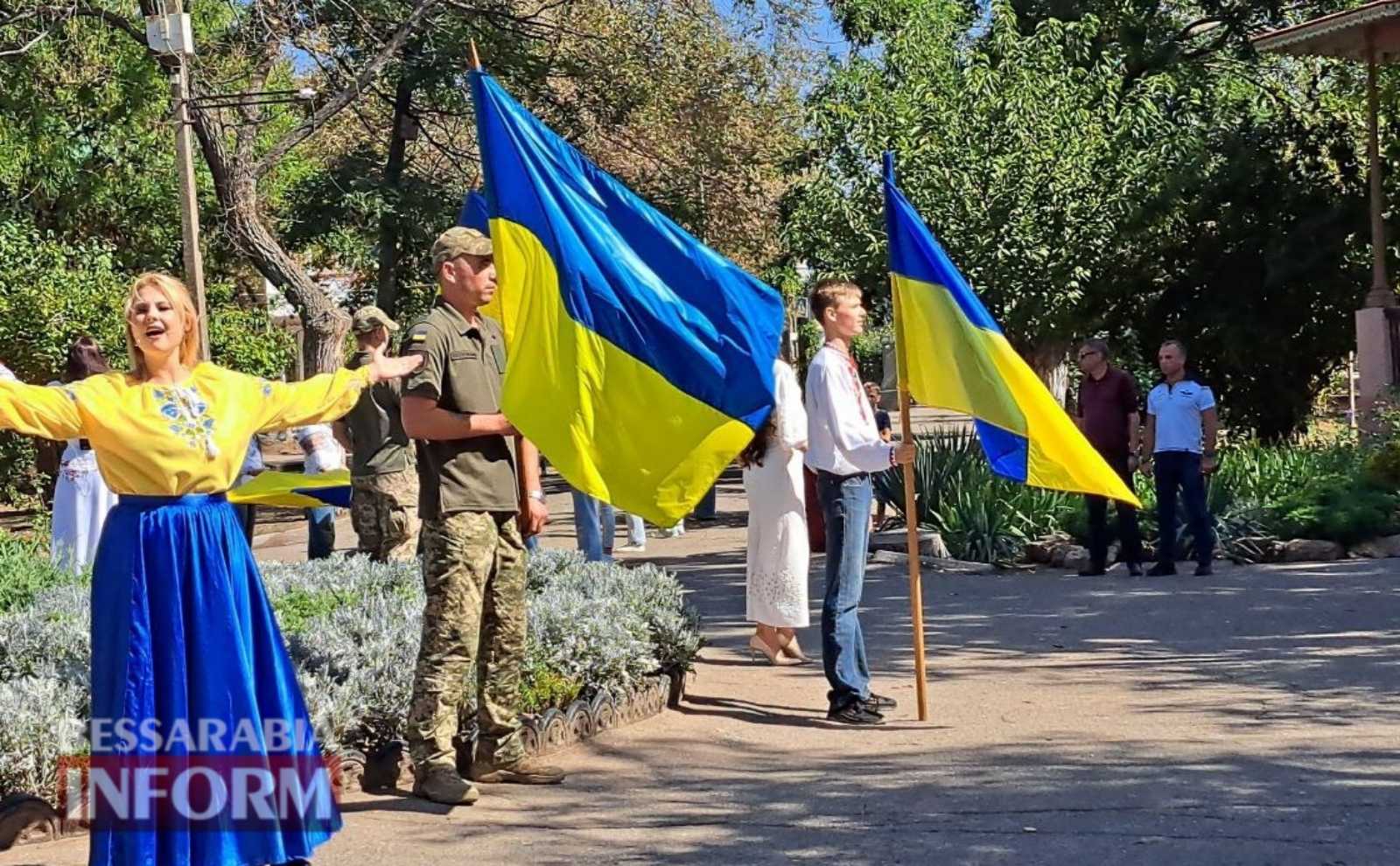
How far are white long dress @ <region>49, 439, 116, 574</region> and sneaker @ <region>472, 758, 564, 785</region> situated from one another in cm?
524

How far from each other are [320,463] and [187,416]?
732 centimetres

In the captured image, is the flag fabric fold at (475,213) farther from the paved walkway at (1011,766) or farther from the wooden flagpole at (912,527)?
the paved walkway at (1011,766)

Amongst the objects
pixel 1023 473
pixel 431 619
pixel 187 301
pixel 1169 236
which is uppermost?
pixel 1169 236

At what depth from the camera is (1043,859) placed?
17.5 ft

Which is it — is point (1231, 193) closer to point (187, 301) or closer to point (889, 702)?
point (889, 702)

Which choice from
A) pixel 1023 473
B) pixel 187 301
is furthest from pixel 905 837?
pixel 187 301

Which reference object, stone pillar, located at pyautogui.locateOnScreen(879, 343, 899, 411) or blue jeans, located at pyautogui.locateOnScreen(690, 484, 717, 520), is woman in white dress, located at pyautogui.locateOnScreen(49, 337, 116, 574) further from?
stone pillar, located at pyautogui.locateOnScreen(879, 343, 899, 411)

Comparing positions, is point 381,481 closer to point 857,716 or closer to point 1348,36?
point 857,716

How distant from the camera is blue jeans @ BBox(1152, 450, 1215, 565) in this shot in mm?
12812

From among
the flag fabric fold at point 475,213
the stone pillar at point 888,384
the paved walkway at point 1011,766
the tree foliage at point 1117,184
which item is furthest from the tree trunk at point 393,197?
the stone pillar at point 888,384

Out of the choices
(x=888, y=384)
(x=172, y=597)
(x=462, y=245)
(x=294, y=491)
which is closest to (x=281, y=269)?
(x=294, y=491)

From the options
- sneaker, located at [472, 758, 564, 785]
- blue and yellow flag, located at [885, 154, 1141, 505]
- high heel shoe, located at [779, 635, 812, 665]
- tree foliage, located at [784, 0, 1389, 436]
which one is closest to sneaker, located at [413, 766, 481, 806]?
sneaker, located at [472, 758, 564, 785]

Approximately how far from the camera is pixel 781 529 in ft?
29.3

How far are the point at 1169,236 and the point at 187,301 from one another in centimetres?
1883
